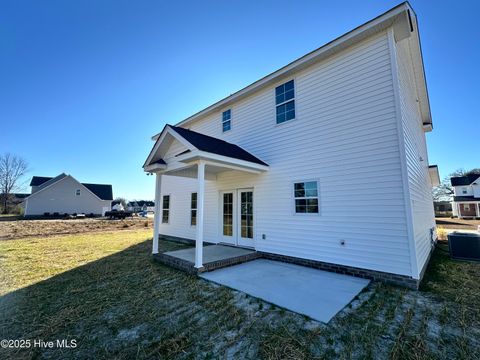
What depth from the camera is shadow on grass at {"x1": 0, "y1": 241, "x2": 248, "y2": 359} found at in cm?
257

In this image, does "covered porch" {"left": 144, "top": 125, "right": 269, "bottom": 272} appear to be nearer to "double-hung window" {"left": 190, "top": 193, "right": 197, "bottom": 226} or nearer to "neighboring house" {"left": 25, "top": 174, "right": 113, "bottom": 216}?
"double-hung window" {"left": 190, "top": 193, "right": 197, "bottom": 226}

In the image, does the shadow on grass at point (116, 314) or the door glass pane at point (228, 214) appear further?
the door glass pane at point (228, 214)

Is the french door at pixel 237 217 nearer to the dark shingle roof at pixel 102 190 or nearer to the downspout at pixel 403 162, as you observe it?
the downspout at pixel 403 162

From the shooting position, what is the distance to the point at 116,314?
3.43 meters

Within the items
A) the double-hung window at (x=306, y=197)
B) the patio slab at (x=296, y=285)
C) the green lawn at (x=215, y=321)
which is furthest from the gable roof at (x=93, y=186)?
the double-hung window at (x=306, y=197)

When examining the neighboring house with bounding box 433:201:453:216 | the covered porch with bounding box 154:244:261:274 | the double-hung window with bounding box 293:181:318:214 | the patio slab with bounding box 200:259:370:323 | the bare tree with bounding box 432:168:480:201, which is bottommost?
the patio slab with bounding box 200:259:370:323

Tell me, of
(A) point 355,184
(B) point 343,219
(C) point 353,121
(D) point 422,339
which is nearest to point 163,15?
(C) point 353,121

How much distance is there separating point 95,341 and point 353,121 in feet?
22.6

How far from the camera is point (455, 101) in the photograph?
1422 cm

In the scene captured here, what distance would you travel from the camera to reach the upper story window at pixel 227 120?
9.28m

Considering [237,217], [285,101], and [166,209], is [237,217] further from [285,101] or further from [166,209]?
[166,209]

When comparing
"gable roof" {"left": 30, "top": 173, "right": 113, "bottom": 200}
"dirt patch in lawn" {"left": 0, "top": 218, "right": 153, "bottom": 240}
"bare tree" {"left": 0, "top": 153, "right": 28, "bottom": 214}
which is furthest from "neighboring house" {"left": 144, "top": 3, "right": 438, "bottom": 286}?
"bare tree" {"left": 0, "top": 153, "right": 28, "bottom": 214}

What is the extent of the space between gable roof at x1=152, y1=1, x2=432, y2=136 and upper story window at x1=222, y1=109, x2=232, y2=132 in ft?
1.13

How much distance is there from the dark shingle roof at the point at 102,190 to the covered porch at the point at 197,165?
36.6m
